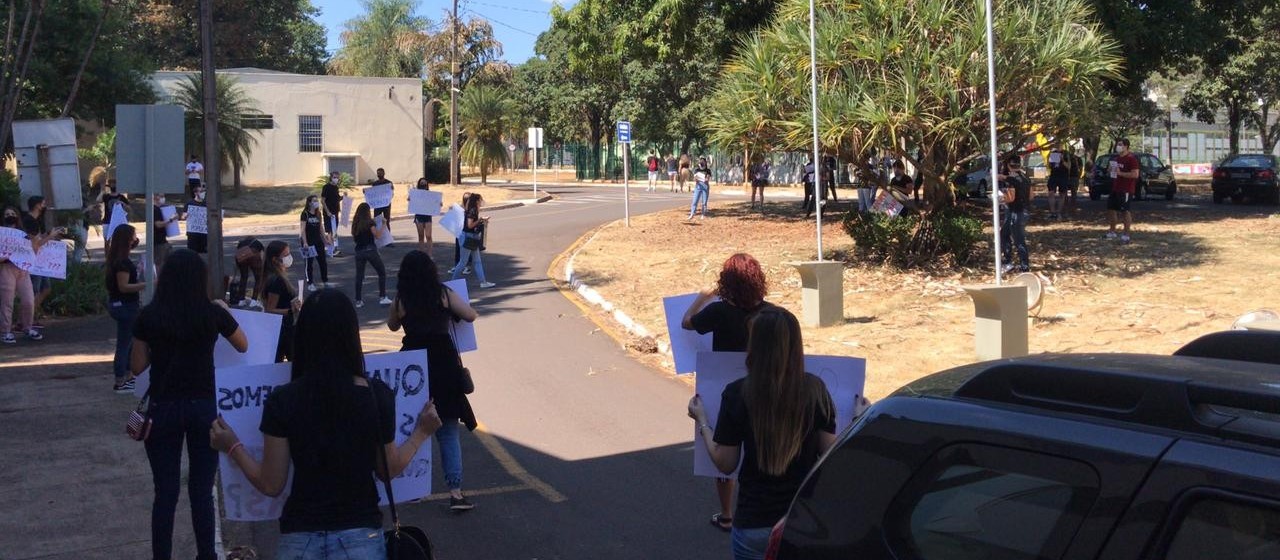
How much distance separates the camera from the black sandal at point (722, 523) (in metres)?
6.52

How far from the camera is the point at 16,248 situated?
1238cm

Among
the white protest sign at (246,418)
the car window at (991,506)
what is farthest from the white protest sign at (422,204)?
the car window at (991,506)

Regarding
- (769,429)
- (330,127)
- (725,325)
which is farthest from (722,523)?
(330,127)

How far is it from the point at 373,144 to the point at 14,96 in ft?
102

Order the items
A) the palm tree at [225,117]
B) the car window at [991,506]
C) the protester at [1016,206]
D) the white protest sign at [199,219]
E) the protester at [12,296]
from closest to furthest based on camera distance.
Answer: the car window at [991,506] < the protester at [12,296] < the white protest sign at [199,219] < the protester at [1016,206] < the palm tree at [225,117]

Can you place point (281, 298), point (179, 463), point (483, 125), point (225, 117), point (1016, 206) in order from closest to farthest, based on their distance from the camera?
point (179, 463)
point (281, 298)
point (1016, 206)
point (225, 117)
point (483, 125)

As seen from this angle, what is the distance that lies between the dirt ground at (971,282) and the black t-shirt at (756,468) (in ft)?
20.3

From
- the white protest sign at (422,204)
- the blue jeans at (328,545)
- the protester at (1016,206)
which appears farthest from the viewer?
the white protest sign at (422,204)

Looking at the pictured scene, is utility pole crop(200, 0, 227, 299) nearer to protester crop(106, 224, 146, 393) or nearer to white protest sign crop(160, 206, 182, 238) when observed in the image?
protester crop(106, 224, 146, 393)

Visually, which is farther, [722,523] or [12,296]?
[12,296]

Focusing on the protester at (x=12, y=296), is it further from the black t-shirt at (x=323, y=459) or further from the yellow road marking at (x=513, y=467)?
the black t-shirt at (x=323, y=459)

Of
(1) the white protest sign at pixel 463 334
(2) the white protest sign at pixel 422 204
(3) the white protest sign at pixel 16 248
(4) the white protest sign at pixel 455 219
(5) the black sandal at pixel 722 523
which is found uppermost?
(2) the white protest sign at pixel 422 204

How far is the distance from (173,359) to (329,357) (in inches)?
75.0

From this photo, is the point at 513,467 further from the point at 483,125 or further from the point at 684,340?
the point at 483,125
